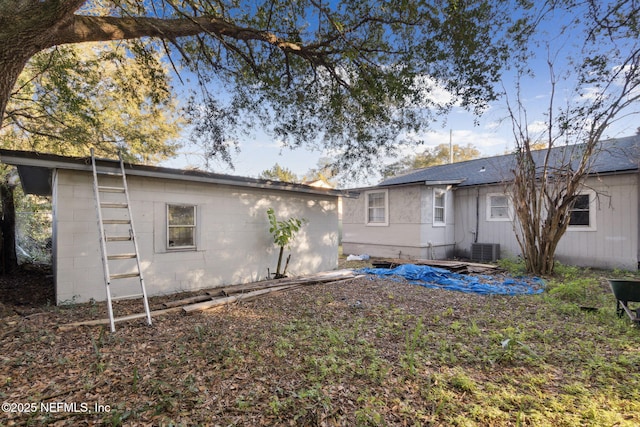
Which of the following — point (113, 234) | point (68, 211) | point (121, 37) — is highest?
point (121, 37)

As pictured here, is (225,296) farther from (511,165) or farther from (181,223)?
(511,165)

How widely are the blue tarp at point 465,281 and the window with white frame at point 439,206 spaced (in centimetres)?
374

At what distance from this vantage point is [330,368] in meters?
3.05

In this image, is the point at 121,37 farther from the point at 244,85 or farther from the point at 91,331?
the point at 91,331

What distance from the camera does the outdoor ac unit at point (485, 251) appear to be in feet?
36.6

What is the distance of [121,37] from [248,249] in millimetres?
5003

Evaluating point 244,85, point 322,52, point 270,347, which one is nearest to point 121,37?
point 244,85

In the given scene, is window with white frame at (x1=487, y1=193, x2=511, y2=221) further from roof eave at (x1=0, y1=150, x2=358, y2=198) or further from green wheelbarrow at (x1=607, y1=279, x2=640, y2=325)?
roof eave at (x1=0, y1=150, x2=358, y2=198)

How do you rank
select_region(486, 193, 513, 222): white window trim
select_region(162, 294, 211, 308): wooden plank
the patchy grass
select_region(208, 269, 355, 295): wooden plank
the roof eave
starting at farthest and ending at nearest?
1. select_region(486, 193, 513, 222): white window trim
2. select_region(208, 269, 355, 295): wooden plank
3. select_region(162, 294, 211, 308): wooden plank
4. the roof eave
5. the patchy grass

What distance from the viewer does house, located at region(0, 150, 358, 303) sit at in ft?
17.2

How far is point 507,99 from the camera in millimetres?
7926

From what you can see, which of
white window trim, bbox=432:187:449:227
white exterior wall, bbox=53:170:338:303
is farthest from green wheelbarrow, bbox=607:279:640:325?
white window trim, bbox=432:187:449:227

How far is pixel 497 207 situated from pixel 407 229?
144 inches

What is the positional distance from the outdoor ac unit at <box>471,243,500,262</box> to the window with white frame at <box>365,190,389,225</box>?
3662 mm
